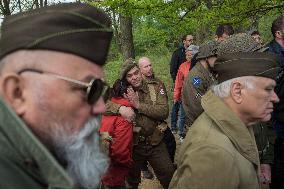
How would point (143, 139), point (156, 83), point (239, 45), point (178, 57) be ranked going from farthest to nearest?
point (178, 57), point (156, 83), point (143, 139), point (239, 45)

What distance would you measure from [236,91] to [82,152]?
1.50 meters

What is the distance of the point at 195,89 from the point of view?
4.89 m

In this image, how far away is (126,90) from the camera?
192 inches

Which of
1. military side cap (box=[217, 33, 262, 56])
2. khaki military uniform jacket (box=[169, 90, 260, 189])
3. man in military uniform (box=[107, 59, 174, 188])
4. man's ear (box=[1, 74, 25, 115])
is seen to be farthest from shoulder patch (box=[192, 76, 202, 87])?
man's ear (box=[1, 74, 25, 115])

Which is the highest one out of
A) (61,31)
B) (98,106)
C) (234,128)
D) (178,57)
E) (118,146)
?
(61,31)

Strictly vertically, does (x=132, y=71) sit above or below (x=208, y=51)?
below

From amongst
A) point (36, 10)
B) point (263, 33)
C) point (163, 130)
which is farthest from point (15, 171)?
point (263, 33)

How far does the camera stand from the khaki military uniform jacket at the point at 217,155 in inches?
93.5

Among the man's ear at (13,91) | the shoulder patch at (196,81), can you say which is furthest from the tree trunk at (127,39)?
the man's ear at (13,91)

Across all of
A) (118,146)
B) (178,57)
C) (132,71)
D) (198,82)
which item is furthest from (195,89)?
(178,57)

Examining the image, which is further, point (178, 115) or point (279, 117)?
point (178, 115)

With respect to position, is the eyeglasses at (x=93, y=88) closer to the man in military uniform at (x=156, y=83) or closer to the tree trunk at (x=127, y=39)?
the man in military uniform at (x=156, y=83)

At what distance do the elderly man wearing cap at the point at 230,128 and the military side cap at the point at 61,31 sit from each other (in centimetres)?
103

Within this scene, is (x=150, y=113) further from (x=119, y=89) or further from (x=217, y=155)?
(x=217, y=155)
